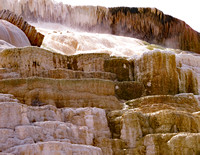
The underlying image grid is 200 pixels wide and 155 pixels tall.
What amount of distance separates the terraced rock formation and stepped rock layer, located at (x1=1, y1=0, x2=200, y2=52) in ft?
60.6

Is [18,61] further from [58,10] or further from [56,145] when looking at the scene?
[58,10]

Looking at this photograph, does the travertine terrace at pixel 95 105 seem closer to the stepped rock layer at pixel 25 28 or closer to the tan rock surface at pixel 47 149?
the tan rock surface at pixel 47 149

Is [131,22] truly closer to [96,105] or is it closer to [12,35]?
[12,35]

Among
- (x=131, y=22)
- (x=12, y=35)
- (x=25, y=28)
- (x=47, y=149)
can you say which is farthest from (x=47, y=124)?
(x=131, y=22)

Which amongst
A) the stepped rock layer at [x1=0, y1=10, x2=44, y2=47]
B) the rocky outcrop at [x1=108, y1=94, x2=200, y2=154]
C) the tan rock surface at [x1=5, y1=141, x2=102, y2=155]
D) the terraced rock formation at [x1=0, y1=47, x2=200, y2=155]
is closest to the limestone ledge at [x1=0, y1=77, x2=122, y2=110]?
the terraced rock formation at [x1=0, y1=47, x2=200, y2=155]

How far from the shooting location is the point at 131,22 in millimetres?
40031

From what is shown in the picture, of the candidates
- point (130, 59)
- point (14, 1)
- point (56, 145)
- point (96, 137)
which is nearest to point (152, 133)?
point (96, 137)

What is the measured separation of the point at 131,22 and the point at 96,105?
24945mm

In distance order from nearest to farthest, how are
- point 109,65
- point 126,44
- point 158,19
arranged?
point 109,65
point 126,44
point 158,19

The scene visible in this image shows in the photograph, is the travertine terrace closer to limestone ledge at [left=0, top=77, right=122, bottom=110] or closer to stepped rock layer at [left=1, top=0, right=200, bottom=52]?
limestone ledge at [left=0, top=77, right=122, bottom=110]

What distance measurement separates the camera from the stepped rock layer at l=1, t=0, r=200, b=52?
127 ft

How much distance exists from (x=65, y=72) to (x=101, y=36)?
654 inches

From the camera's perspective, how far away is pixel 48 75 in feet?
58.2

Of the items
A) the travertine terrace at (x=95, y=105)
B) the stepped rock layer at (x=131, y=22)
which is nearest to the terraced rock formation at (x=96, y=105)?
the travertine terrace at (x=95, y=105)
